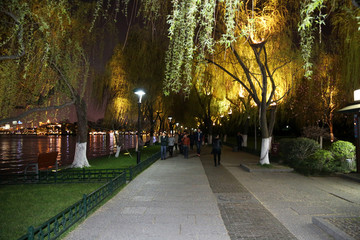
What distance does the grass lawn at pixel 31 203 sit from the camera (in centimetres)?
586

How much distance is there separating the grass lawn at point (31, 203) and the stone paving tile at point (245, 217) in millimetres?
4320

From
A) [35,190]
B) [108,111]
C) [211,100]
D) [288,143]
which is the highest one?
[211,100]

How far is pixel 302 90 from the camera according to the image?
1083 inches

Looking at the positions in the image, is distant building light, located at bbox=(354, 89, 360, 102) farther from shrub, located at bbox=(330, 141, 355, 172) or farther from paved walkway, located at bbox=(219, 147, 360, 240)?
paved walkway, located at bbox=(219, 147, 360, 240)

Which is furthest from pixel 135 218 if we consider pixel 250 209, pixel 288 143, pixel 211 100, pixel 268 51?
pixel 211 100

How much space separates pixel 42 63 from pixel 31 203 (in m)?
5.11

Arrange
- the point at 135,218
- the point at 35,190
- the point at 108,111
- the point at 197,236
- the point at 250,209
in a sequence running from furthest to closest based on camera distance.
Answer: the point at 108,111 → the point at 35,190 → the point at 250,209 → the point at 135,218 → the point at 197,236

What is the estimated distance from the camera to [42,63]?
387 inches

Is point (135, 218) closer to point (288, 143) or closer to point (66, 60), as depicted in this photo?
point (66, 60)

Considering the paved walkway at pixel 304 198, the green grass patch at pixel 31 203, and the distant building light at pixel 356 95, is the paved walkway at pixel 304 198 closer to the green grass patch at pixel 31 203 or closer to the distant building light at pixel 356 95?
the distant building light at pixel 356 95

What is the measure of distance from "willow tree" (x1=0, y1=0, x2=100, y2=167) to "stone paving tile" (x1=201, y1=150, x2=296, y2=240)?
663 cm

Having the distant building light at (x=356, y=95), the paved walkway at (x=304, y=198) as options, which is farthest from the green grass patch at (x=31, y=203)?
the distant building light at (x=356, y=95)

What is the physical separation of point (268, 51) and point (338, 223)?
12.5 metres

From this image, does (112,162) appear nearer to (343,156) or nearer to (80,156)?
(80,156)
